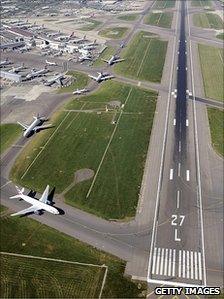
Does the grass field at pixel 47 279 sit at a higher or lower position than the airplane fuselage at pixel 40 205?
lower

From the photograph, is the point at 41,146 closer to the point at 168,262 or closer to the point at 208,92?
the point at 168,262

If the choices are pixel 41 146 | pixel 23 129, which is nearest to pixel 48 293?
pixel 41 146

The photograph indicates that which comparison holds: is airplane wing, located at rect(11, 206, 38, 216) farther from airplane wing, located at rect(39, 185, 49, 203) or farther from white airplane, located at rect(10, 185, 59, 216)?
airplane wing, located at rect(39, 185, 49, 203)

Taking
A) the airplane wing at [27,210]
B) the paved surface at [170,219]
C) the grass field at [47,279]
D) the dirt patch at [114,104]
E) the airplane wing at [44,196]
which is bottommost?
the grass field at [47,279]

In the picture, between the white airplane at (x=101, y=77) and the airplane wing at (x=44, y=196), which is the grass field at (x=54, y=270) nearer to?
the airplane wing at (x=44, y=196)

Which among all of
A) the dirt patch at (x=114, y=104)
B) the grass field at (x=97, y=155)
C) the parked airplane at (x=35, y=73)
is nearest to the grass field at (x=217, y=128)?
the grass field at (x=97, y=155)

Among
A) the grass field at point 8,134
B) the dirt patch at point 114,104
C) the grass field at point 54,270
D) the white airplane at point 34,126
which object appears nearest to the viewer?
the grass field at point 54,270
